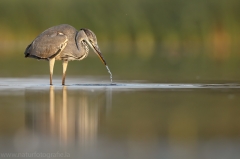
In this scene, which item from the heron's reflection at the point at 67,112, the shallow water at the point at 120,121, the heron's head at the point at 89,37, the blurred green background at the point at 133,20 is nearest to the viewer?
the shallow water at the point at 120,121

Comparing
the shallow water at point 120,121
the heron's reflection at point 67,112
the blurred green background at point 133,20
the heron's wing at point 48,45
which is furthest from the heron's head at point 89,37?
the blurred green background at point 133,20

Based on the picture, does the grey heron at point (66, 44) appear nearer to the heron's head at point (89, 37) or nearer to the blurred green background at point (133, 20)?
the heron's head at point (89, 37)

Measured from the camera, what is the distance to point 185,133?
9.20 m

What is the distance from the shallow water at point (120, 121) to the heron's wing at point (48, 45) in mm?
816

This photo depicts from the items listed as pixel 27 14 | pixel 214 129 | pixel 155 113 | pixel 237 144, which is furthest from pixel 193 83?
pixel 27 14

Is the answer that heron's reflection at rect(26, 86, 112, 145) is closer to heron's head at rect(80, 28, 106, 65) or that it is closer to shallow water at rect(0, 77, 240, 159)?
shallow water at rect(0, 77, 240, 159)

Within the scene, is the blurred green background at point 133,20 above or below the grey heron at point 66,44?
above

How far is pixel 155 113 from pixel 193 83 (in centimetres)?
567

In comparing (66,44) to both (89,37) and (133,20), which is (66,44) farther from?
(133,20)

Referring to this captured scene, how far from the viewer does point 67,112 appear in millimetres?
11156

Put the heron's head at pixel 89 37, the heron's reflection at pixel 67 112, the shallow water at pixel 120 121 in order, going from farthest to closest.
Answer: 1. the heron's head at pixel 89 37
2. the heron's reflection at pixel 67 112
3. the shallow water at pixel 120 121

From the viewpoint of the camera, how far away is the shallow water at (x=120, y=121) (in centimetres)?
816

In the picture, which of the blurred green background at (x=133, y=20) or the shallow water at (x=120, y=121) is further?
the blurred green background at (x=133, y=20)

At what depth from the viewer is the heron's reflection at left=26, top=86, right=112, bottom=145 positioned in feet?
30.4
